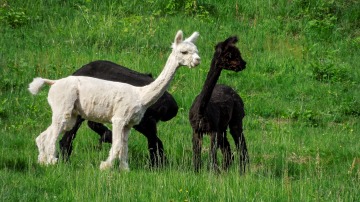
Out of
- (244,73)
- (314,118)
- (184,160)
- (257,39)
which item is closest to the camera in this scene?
(184,160)

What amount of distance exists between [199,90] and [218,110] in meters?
4.41

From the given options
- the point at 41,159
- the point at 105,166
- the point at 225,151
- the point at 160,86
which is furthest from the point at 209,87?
the point at 41,159

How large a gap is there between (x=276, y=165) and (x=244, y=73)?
497 centimetres

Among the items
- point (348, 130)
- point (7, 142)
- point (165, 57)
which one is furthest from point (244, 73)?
point (7, 142)

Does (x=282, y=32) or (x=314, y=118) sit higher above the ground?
(x=282, y=32)

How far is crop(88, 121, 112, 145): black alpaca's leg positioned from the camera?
13.0 meters

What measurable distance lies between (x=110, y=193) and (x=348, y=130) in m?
6.37

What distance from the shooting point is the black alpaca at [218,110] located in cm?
1127

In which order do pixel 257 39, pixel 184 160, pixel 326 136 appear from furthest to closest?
pixel 257 39
pixel 326 136
pixel 184 160

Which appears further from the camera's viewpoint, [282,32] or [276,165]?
[282,32]

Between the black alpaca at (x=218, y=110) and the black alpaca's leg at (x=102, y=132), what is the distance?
1720mm

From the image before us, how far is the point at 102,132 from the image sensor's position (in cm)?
1319

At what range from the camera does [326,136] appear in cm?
1419

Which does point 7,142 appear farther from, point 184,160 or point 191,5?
point 191,5
